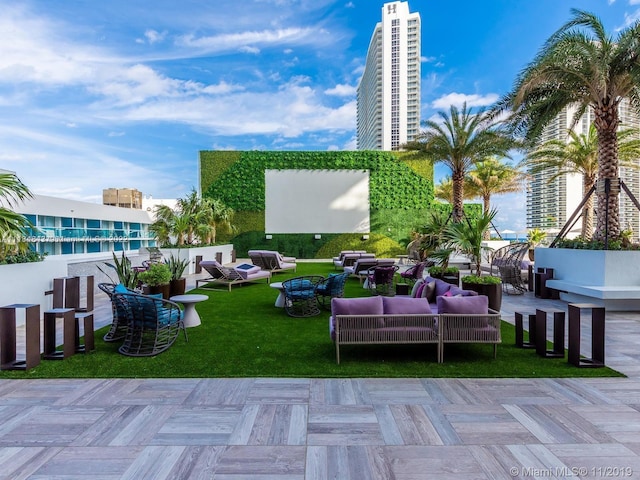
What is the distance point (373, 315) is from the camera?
14.1 ft

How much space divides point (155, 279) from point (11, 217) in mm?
2556

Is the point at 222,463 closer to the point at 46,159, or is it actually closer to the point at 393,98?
the point at 46,159

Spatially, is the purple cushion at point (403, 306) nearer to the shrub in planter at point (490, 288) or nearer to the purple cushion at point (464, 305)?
the purple cushion at point (464, 305)

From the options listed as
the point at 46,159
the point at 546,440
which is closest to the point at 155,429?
the point at 546,440

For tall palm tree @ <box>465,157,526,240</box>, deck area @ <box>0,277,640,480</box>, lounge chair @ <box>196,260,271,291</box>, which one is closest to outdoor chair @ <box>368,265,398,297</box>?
lounge chair @ <box>196,260,271,291</box>

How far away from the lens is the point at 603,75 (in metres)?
7.33

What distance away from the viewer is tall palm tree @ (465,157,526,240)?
21953mm

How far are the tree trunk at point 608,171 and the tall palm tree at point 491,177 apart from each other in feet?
44.4

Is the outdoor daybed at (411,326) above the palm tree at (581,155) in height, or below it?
below

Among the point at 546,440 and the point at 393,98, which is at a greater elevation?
the point at 393,98

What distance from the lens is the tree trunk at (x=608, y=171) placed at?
8.16m

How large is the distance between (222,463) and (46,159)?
31.2 m

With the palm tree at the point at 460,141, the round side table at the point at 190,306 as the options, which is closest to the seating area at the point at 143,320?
the round side table at the point at 190,306

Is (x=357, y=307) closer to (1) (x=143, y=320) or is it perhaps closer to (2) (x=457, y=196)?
(1) (x=143, y=320)
